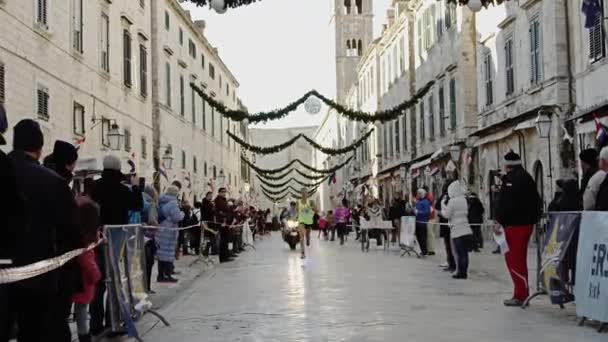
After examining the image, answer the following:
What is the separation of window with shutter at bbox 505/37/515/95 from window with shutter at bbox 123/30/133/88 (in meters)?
13.1

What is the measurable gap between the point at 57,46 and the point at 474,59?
17222 mm

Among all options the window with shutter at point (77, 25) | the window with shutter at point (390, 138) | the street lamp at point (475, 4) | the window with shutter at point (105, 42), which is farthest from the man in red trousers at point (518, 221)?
the window with shutter at point (390, 138)

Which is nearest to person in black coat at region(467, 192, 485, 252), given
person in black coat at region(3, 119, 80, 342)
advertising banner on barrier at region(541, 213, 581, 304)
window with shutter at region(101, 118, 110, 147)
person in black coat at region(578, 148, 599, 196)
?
window with shutter at region(101, 118, 110, 147)

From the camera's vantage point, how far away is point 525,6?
26078mm

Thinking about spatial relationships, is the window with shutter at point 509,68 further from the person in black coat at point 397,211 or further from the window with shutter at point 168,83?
the window with shutter at point 168,83

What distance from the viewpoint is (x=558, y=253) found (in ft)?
34.6

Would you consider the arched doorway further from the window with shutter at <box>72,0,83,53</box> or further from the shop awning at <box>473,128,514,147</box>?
the window with shutter at <box>72,0,83,53</box>

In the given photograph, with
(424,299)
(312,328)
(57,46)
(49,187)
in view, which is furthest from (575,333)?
(57,46)

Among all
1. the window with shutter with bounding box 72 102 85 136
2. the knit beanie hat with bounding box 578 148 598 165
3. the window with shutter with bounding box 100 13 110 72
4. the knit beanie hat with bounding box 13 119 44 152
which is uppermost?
the window with shutter with bounding box 100 13 110 72

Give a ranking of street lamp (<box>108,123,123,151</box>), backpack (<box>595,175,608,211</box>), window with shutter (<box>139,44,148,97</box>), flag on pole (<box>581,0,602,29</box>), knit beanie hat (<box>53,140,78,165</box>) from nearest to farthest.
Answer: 1. knit beanie hat (<box>53,140,78,165</box>)
2. backpack (<box>595,175,608,211</box>)
3. flag on pole (<box>581,0,602,29</box>)
4. street lamp (<box>108,123,123,151</box>)
5. window with shutter (<box>139,44,148,97</box>)

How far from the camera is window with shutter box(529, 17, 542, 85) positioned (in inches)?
986

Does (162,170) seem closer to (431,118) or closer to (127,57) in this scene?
(127,57)

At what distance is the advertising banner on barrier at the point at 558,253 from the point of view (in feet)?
33.7

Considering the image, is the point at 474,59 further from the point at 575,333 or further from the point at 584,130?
the point at 575,333
